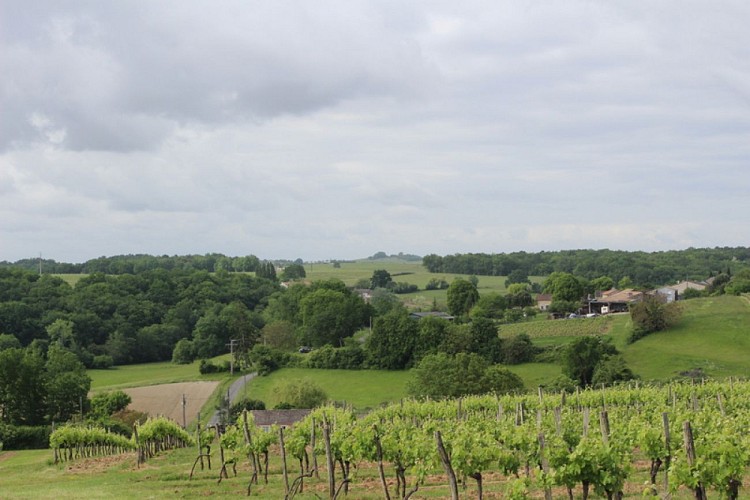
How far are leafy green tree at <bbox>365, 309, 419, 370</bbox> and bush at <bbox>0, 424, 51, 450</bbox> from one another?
3915cm

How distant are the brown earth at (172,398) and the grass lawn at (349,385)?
487cm

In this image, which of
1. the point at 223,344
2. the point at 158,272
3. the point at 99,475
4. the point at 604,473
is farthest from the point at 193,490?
the point at 158,272

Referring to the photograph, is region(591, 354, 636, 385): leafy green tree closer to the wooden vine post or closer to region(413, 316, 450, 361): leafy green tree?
region(413, 316, 450, 361): leafy green tree

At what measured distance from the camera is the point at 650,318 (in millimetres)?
74562

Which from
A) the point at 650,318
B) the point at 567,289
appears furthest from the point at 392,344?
the point at 567,289

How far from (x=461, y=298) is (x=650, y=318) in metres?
47.7

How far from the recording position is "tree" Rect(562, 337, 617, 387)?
62094 millimetres

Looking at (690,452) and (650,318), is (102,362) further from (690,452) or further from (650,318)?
(690,452)

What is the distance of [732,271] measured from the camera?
534ft

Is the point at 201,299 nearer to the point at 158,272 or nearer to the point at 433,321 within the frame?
the point at 158,272

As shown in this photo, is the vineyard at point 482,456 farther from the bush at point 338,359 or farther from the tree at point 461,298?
the tree at point 461,298

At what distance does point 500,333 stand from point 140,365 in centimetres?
5187

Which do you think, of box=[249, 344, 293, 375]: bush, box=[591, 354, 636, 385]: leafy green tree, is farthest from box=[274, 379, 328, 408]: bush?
box=[591, 354, 636, 385]: leafy green tree

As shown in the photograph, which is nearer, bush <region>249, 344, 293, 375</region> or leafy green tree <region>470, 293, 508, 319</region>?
bush <region>249, 344, 293, 375</region>
